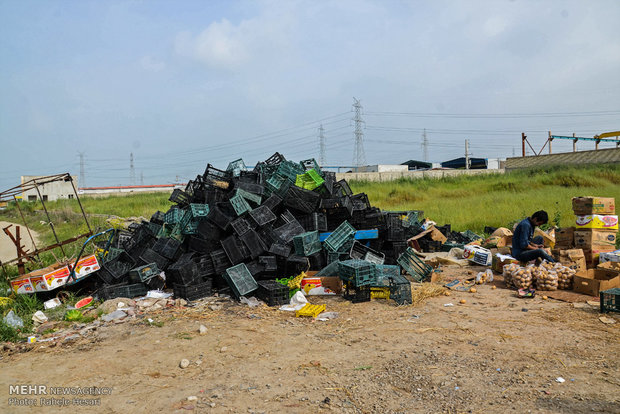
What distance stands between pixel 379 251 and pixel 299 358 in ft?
13.4

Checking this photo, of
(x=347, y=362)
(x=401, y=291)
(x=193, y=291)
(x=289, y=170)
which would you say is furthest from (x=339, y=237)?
(x=347, y=362)

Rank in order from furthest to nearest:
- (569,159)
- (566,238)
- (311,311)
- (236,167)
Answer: (569,159) < (236,167) < (566,238) < (311,311)

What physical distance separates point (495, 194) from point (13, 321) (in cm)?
1847

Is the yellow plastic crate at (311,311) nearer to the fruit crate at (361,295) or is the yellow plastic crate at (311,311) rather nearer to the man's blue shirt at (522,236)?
the fruit crate at (361,295)

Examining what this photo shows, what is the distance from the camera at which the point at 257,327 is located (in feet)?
17.4

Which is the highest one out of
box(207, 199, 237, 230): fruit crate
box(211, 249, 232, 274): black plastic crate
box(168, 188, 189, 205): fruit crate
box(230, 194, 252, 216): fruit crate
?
box(168, 188, 189, 205): fruit crate

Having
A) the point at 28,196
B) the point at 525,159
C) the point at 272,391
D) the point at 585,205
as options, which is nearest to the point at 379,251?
the point at 585,205

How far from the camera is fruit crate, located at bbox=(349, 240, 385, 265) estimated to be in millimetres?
7582

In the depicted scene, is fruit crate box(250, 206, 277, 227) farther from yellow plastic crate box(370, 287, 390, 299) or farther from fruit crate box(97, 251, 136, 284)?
fruit crate box(97, 251, 136, 284)

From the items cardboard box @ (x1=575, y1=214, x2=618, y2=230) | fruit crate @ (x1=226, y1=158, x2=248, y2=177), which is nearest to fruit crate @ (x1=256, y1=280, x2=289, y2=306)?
fruit crate @ (x1=226, y1=158, x2=248, y2=177)

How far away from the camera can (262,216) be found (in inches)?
291

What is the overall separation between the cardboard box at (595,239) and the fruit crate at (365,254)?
3.84 m

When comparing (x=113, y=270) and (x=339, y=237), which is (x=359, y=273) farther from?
(x=113, y=270)

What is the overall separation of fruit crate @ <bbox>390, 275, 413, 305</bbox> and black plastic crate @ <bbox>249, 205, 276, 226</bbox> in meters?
2.47
